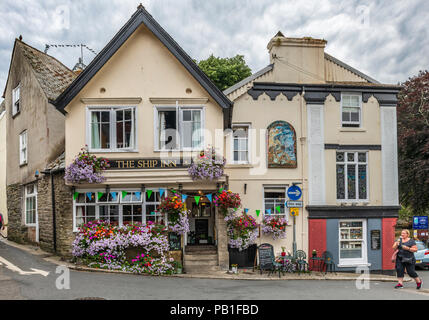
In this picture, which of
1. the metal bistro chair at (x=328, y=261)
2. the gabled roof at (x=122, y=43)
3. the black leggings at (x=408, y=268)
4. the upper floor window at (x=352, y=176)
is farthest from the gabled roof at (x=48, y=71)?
the black leggings at (x=408, y=268)

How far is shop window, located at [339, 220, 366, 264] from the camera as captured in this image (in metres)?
18.1

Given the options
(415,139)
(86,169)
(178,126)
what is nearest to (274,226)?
(178,126)

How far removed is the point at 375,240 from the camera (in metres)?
18.3

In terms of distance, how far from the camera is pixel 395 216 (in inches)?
729

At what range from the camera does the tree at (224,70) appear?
32.1m

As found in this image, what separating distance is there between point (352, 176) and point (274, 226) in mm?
4436

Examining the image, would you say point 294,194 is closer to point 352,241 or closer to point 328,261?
point 328,261

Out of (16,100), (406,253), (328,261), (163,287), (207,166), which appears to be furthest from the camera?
(16,100)

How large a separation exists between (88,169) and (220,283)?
5.98 metres

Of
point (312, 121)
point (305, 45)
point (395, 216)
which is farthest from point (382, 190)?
point (305, 45)

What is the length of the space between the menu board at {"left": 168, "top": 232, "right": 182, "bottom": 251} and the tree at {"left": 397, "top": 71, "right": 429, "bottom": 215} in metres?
15.3

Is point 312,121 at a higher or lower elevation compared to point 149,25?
lower

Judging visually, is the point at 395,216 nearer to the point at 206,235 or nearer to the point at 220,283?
the point at 206,235

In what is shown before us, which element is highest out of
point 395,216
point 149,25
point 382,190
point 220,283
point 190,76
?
point 149,25
